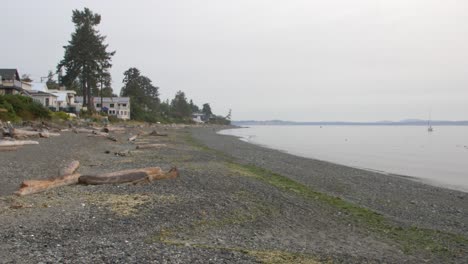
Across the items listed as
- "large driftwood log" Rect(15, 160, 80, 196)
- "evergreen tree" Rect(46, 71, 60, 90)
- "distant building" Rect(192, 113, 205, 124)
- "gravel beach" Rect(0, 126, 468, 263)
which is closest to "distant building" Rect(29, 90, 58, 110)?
"evergreen tree" Rect(46, 71, 60, 90)

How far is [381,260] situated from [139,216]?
4551 millimetres

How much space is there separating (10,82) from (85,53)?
41.4 ft

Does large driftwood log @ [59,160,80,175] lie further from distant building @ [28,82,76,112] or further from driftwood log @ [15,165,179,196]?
distant building @ [28,82,76,112]

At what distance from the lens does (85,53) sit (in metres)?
58.3

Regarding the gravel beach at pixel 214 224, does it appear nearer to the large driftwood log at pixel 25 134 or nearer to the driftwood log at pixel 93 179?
the driftwood log at pixel 93 179

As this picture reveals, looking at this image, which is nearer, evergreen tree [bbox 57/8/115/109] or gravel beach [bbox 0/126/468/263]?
gravel beach [bbox 0/126/468/263]

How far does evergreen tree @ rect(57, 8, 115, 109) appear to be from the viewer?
58.4 m

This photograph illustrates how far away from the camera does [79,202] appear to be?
9.14m

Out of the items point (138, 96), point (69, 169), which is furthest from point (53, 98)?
point (69, 169)

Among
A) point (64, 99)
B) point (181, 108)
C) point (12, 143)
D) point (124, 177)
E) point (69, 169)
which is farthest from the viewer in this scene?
point (181, 108)

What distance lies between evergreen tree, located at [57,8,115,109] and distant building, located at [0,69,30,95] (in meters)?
6.85

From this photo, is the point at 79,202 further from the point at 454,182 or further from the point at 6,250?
the point at 454,182

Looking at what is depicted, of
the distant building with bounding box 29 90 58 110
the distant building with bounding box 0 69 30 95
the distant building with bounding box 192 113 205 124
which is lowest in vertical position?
the distant building with bounding box 192 113 205 124

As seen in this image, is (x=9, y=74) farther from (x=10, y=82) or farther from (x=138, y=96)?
(x=138, y=96)
